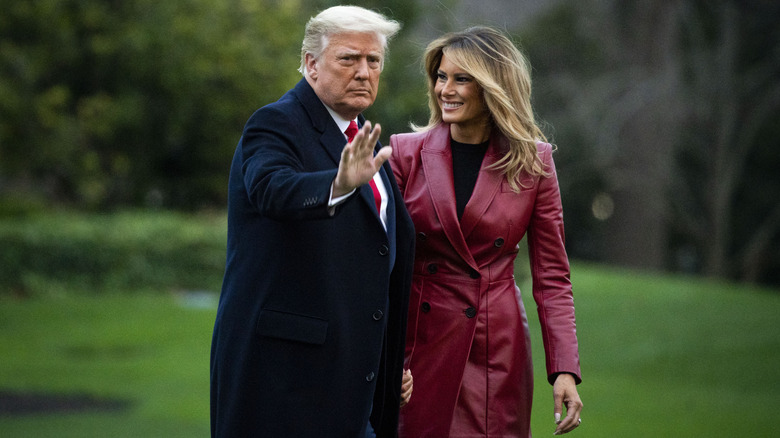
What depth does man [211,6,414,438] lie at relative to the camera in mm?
3141

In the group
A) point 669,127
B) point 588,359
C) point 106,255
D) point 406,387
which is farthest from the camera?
point 669,127

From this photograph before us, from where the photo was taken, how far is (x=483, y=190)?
13.1 ft

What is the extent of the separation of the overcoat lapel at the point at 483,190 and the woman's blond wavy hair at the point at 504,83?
4 centimetres

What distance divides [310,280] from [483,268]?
1023 mm

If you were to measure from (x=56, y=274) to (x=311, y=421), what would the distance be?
14099mm

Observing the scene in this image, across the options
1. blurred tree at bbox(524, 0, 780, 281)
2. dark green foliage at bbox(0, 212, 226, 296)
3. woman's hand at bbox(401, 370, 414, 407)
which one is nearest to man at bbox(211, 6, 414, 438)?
woman's hand at bbox(401, 370, 414, 407)

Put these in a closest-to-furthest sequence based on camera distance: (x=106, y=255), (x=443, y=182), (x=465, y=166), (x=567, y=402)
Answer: (x=567, y=402) → (x=443, y=182) → (x=465, y=166) → (x=106, y=255)

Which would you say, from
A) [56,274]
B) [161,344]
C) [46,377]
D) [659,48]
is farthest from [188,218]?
[659,48]

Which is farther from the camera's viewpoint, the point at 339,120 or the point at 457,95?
the point at 457,95

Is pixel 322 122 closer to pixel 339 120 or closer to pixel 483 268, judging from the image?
pixel 339 120

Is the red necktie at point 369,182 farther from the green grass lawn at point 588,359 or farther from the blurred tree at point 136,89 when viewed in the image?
the blurred tree at point 136,89

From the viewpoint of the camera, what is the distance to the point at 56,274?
647 inches

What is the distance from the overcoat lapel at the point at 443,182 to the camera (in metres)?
3.91

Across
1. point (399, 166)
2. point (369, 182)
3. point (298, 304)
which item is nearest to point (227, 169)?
point (399, 166)
